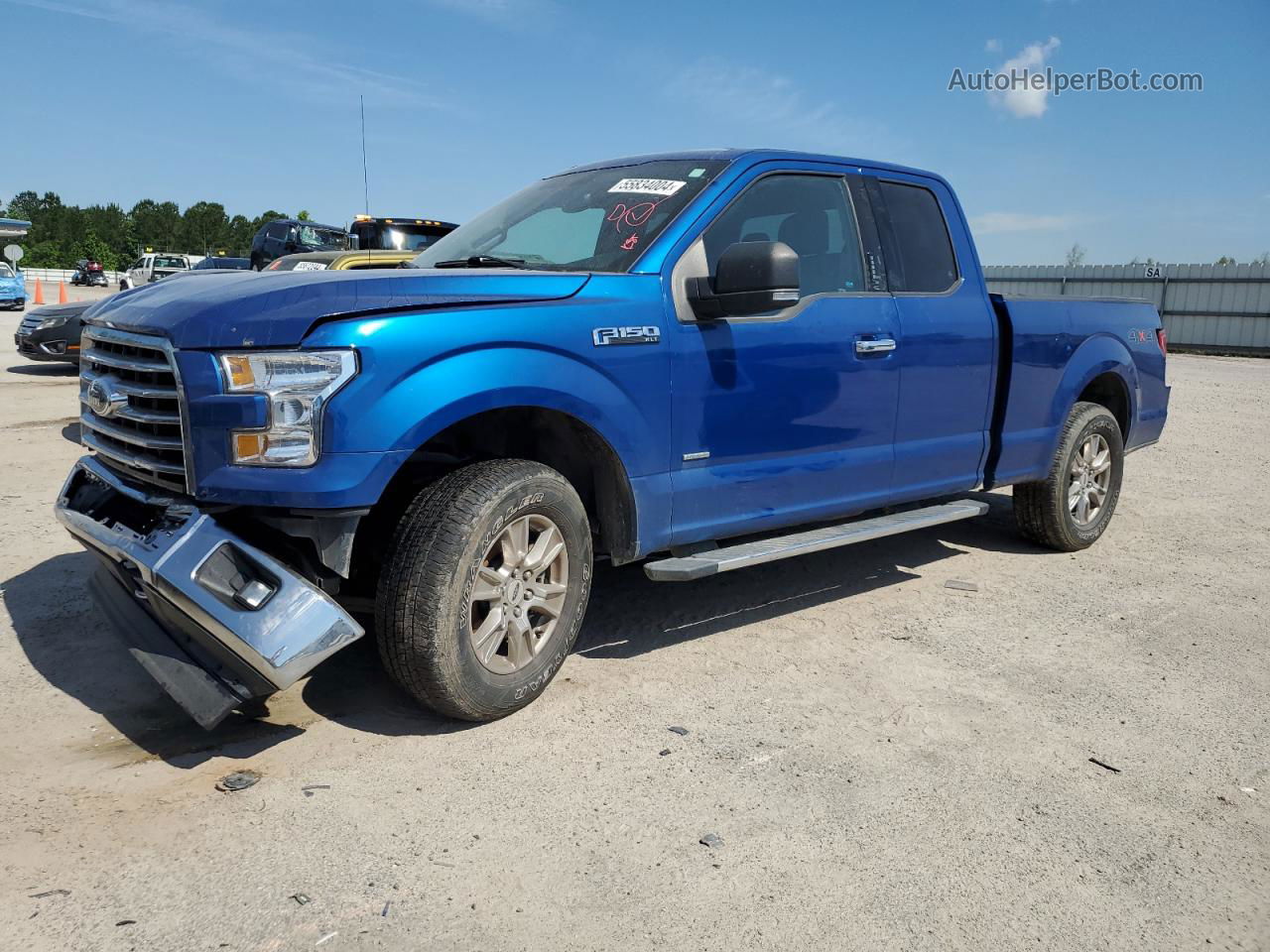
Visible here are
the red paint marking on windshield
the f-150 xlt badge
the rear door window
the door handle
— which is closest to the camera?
the f-150 xlt badge

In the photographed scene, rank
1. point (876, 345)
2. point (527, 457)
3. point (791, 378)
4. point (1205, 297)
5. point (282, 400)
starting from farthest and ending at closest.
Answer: point (1205, 297)
point (876, 345)
point (791, 378)
point (527, 457)
point (282, 400)

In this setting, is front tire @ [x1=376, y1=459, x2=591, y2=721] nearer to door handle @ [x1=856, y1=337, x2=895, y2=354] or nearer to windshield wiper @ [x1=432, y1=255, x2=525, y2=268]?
windshield wiper @ [x1=432, y1=255, x2=525, y2=268]

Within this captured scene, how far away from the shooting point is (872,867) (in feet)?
8.55

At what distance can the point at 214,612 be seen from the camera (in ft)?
9.16

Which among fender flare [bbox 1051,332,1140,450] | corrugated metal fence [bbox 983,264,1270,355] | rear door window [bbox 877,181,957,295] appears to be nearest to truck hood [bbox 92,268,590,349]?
rear door window [bbox 877,181,957,295]

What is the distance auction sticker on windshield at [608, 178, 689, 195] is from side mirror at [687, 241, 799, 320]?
0.47 m

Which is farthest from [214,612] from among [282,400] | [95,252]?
[95,252]

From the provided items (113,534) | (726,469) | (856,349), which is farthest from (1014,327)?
(113,534)

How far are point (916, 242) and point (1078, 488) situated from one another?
2.00m

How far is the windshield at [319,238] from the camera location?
17.9m

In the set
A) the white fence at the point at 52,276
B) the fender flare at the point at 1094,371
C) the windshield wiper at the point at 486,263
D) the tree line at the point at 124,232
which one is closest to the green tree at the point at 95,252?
the tree line at the point at 124,232

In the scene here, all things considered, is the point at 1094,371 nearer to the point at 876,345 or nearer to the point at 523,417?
the point at 876,345

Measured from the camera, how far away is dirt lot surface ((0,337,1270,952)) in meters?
2.38

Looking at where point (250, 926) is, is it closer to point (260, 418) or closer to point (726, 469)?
point (260, 418)
